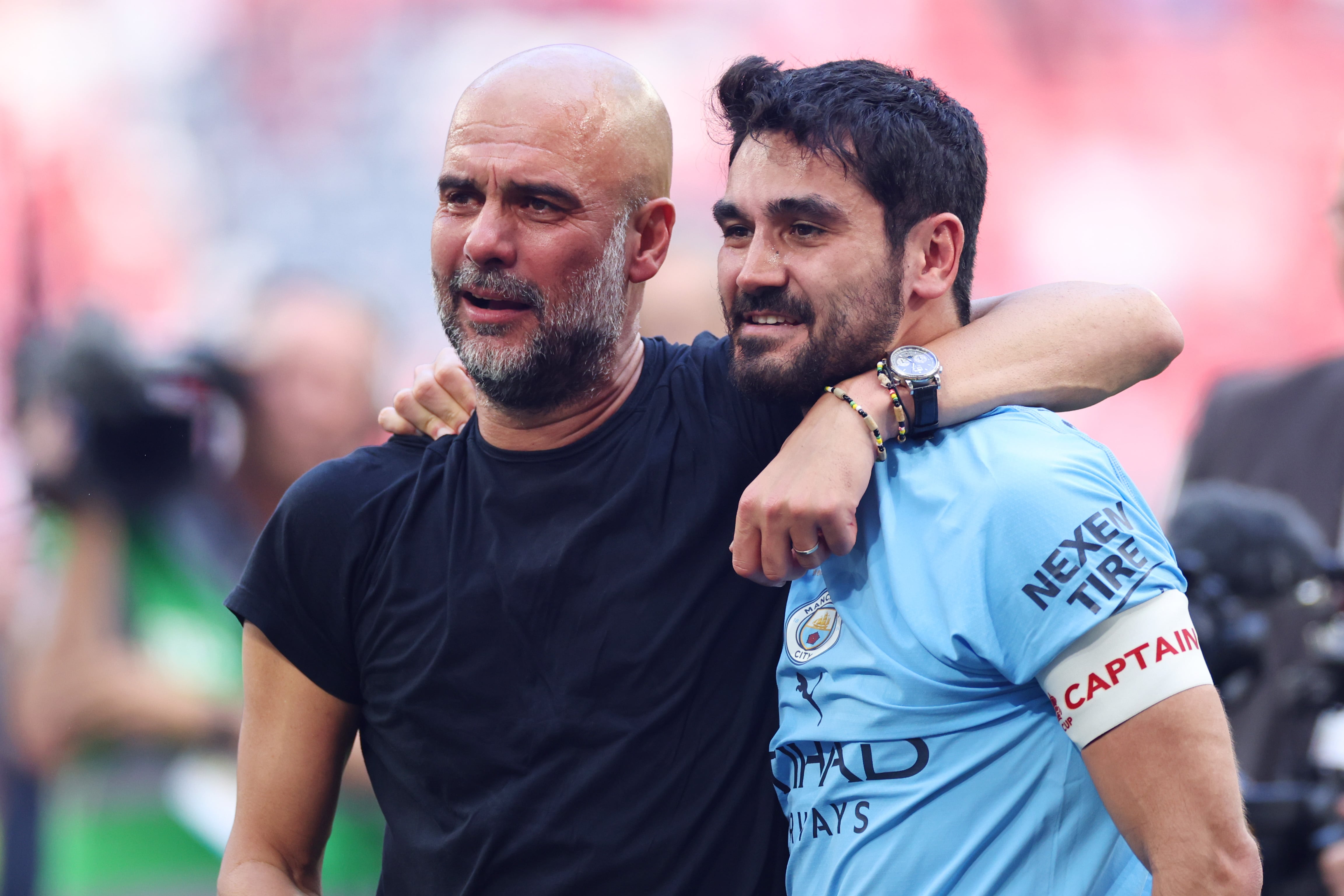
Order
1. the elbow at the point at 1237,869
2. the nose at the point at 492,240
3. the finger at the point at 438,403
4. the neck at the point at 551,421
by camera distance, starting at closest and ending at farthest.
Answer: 1. the elbow at the point at 1237,869
2. the nose at the point at 492,240
3. the neck at the point at 551,421
4. the finger at the point at 438,403

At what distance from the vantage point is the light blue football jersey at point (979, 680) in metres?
1.28

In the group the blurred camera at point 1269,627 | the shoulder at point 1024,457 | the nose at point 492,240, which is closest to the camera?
the shoulder at point 1024,457

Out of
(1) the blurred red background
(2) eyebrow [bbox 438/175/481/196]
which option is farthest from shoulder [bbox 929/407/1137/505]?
(1) the blurred red background

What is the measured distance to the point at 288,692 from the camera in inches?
65.9

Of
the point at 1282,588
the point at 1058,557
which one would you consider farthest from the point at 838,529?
the point at 1282,588

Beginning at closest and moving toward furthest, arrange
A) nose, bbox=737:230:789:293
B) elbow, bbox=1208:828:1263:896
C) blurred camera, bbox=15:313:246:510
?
elbow, bbox=1208:828:1263:896 < nose, bbox=737:230:789:293 < blurred camera, bbox=15:313:246:510

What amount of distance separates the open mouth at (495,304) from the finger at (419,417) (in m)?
0.23

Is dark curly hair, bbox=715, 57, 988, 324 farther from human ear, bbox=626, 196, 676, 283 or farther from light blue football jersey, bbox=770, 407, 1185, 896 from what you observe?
light blue football jersey, bbox=770, 407, 1185, 896

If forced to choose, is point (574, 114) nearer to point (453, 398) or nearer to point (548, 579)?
point (453, 398)

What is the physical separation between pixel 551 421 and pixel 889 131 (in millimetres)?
634

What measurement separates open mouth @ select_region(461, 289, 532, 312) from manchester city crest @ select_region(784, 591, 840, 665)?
0.58 m

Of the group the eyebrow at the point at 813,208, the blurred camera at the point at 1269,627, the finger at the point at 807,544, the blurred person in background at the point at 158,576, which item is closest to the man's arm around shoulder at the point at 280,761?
the finger at the point at 807,544

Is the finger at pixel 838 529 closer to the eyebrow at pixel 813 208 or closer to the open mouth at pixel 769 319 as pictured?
the open mouth at pixel 769 319

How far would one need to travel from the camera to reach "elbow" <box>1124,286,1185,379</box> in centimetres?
165
